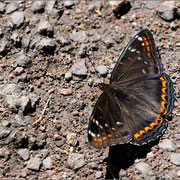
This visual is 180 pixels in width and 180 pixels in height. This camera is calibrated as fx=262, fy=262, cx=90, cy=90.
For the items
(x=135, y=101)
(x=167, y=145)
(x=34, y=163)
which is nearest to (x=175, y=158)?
(x=167, y=145)

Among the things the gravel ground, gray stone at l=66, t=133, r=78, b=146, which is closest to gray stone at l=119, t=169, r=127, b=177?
the gravel ground

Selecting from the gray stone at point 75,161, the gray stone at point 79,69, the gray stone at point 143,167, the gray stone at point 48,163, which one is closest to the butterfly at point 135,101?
the gray stone at point 143,167

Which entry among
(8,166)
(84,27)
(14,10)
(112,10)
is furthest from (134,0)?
(8,166)

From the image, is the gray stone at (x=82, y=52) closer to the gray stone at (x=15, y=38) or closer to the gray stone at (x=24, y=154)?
the gray stone at (x=15, y=38)

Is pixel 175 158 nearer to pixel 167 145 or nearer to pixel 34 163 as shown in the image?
pixel 167 145

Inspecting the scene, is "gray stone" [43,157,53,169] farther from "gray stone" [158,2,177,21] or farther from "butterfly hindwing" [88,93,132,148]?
"gray stone" [158,2,177,21]
